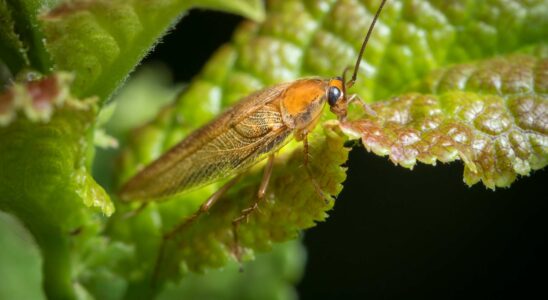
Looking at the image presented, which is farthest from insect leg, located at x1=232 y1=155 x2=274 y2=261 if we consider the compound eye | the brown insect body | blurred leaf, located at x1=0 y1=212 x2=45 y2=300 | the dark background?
the dark background

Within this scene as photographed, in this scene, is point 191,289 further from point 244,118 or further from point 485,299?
point 485,299

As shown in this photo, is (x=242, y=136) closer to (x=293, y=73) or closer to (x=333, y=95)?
(x=293, y=73)

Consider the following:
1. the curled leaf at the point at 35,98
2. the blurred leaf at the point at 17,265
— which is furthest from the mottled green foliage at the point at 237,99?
the blurred leaf at the point at 17,265

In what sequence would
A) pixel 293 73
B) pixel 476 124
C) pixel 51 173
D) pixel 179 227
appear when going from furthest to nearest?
1. pixel 293 73
2. pixel 179 227
3. pixel 476 124
4. pixel 51 173

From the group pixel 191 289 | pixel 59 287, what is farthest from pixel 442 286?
pixel 59 287

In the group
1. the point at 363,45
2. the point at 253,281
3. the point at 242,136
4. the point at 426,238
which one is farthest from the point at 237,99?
the point at 426,238
